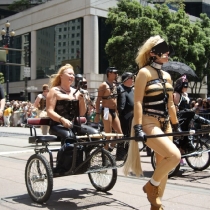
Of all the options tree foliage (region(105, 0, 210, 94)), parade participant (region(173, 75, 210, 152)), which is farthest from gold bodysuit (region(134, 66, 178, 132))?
tree foliage (region(105, 0, 210, 94))

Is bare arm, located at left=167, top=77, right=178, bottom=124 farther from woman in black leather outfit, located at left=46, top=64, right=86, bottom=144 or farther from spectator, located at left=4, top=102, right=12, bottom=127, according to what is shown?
spectator, located at left=4, top=102, right=12, bottom=127

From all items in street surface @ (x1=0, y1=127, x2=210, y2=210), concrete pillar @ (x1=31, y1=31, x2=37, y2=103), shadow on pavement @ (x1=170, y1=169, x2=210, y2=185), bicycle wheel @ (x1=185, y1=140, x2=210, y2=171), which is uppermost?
concrete pillar @ (x1=31, y1=31, x2=37, y2=103)

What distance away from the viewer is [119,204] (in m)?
5.10

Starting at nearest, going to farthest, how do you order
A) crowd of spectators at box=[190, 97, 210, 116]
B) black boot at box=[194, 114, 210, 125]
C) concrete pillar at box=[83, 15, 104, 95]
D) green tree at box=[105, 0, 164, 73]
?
black boot at box=[194, 114, 210, 125]
crowd of spectators at box=[190, 97, 210, 116]
green tree at box=[105, 0, 164, 73]
concrete pillar at box=[83, 15, 104, 95]

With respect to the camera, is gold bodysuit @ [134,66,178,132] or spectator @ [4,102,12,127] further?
spectator @ [4,102,12,127]

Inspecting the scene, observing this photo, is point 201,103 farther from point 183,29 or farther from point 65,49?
point 65,49

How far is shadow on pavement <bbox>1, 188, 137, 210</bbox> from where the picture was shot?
5.05 meters

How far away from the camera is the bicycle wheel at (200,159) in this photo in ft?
24.2

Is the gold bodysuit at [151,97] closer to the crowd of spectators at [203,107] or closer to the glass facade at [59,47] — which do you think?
the crowd of spectators at [203,107]

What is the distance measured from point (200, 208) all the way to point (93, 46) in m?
28.9

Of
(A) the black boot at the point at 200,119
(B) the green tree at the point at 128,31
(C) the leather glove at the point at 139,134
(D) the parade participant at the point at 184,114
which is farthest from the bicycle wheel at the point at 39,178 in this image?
(B) the green tree at the point at 128,31

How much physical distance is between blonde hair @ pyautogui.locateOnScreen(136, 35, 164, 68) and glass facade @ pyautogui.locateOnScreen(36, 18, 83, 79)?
29.3m

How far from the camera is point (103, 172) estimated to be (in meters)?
5.66

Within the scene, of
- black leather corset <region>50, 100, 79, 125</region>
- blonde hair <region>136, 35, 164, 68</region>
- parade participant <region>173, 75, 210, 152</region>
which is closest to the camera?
blonde hair <region>136, 35, 164, 68</region>
